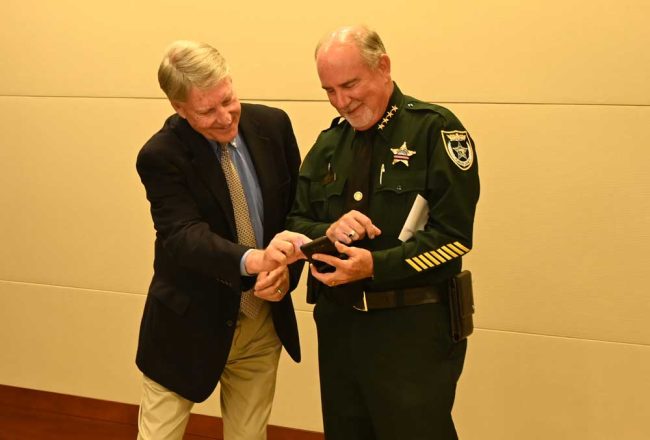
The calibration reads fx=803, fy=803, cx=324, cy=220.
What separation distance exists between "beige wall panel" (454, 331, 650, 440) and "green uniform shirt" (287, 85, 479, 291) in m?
1.08

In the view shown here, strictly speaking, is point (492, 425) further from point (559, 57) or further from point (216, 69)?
point (216, 69)

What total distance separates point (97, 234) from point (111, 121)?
21.5 inches

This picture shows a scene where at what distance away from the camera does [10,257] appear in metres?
4.05

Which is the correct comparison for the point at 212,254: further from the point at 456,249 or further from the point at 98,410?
the point at 98,410

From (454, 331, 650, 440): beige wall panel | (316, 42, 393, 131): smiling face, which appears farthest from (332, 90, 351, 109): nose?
(454, 331, 650, 440): beige wall panel

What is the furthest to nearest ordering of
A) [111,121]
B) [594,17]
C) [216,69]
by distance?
[111,121] → [594,17] → [216,69]

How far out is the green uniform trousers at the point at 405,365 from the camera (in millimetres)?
2207

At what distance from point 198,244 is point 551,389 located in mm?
1655

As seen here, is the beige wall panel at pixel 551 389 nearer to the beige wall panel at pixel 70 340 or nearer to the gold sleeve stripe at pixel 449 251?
the gold sleeve stripe at pixel 449 251

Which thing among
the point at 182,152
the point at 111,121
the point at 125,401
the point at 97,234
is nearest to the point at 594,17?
the point at 182,152

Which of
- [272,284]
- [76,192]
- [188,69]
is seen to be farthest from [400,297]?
[76,192]

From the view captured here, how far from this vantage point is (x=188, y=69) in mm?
2217

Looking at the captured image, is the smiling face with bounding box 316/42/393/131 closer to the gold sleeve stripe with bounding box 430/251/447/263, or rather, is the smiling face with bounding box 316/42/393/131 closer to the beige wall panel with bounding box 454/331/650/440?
the gold sleeve stripe with bounding box 430/251/447/263

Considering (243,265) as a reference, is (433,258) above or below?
above
